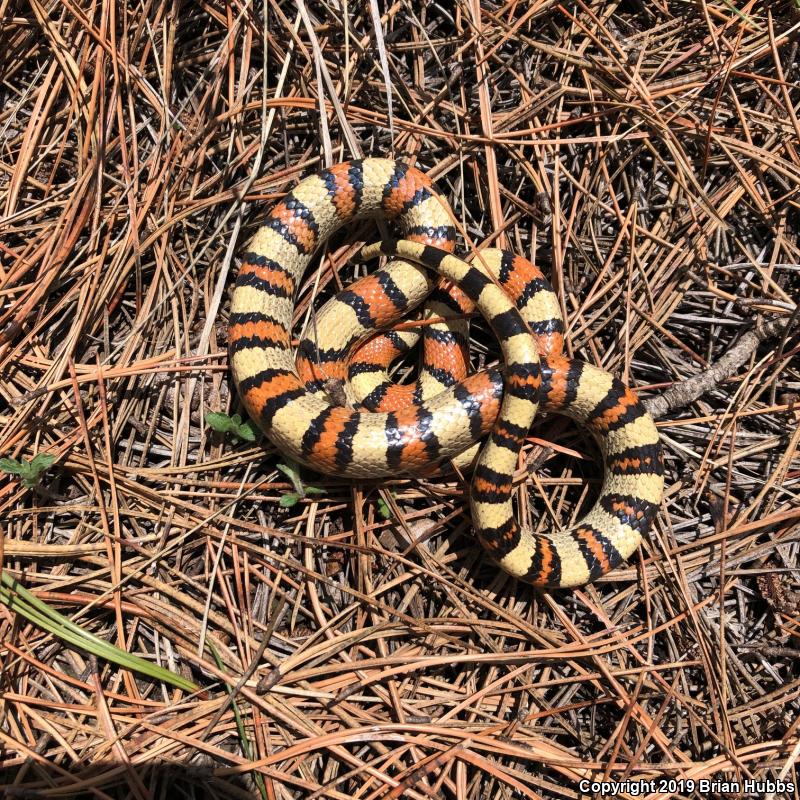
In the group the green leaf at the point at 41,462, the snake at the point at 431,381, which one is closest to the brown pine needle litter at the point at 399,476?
the green leaf at the point at 41,462

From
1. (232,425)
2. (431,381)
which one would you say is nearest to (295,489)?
(232,425)

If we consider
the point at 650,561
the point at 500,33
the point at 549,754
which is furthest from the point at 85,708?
the point at 500,33

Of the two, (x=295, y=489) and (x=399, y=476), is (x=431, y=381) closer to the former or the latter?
(x=399, y=476)

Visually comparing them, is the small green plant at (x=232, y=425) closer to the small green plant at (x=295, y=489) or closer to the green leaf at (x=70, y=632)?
the small green plant at (x=295, y=489)

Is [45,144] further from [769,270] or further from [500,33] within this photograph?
[769,270]

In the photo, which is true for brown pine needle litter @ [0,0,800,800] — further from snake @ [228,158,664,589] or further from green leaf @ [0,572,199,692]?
snake @ [228,158,664,589]
